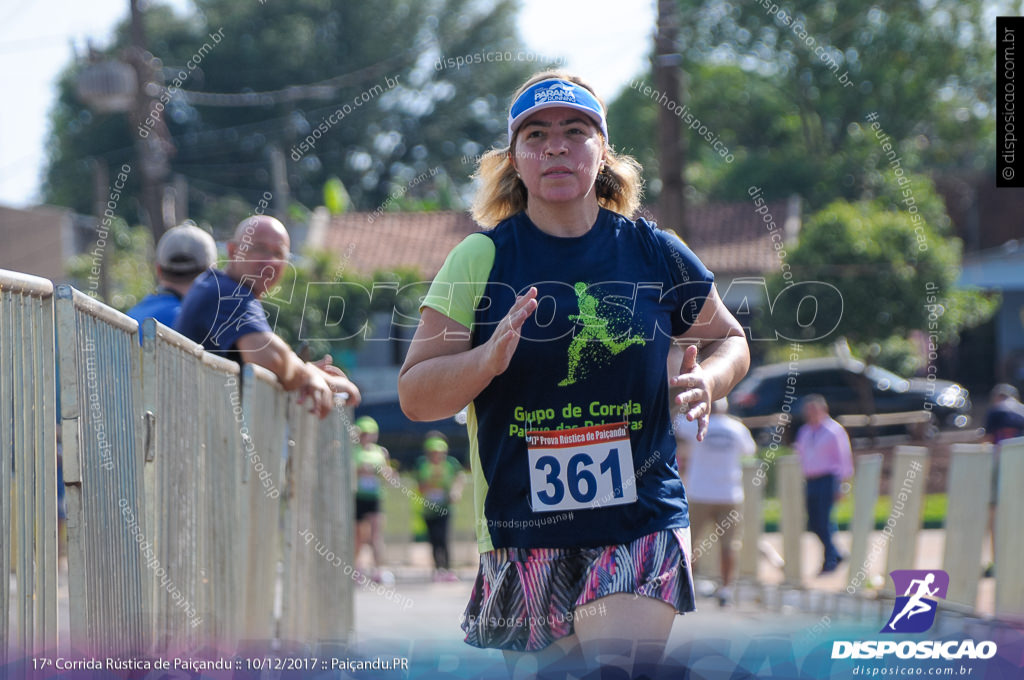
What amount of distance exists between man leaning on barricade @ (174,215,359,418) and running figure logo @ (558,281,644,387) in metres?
2.11

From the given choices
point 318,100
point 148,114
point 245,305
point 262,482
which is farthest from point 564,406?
point 318,100

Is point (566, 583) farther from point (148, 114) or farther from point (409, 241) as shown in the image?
point (409, 241)

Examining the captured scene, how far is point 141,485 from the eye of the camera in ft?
10.7

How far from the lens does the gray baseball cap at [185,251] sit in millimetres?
5293

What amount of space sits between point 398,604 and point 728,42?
109ft

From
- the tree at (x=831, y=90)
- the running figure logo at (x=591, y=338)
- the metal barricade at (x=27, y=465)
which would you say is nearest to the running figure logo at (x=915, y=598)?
the running figure logo at (x=591, y=338)

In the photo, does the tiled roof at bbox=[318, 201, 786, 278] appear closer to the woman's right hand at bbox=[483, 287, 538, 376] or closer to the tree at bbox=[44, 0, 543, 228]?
the tree at bbox=[44, 0, 543, 228]

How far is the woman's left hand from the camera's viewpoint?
2.83 metres

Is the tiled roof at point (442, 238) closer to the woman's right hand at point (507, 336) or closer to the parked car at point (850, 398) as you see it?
the parked car at point (850, 398)

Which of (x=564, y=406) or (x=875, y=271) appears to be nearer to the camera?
(x=564, y=406)

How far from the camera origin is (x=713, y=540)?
11.8 m

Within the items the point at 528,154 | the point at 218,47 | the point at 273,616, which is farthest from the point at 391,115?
the point at 528,154

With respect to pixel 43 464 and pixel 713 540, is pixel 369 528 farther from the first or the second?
pixel 43 464

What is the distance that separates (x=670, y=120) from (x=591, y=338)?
32.3ft
